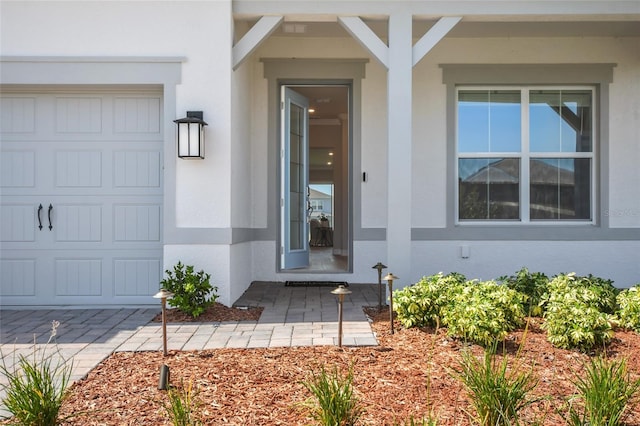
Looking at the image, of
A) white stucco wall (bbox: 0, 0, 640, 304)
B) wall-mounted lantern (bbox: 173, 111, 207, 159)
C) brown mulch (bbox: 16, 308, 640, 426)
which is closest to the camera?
brown mulch (bbox: 16, 308, 640, 426)

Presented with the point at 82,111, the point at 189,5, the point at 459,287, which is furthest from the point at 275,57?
the point at 459,287

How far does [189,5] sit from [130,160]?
1703 millimetres

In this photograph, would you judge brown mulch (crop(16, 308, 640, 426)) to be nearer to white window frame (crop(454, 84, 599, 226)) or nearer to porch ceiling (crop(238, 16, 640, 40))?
white window frame (crop(454, 84, 599, 226))

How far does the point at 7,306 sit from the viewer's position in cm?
492

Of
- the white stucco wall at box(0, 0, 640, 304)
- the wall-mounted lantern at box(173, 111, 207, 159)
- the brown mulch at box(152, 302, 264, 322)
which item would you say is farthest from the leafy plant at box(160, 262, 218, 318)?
the wall-mounted lantern at box(173, 111, 207, 159)

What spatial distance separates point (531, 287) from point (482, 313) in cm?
148

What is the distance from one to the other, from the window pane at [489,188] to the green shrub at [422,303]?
7.91ft

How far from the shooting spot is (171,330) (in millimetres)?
3982

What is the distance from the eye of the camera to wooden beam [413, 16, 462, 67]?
479 cm

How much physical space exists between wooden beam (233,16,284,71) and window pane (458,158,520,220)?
2978 mm

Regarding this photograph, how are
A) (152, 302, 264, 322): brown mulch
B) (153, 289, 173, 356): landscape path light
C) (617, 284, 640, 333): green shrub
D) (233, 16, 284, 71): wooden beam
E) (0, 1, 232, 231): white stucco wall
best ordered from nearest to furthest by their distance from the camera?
(153, 289, 173, 356): landscape path light
(617, 284, 640, 333): green shrub
(152, 302, 264, 322): brown mulch
(0, 1, 232, 231): white stucco wall
(233, 16, 284, 71): wooden beam

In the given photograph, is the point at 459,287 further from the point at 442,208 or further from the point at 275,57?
the point at 275,57

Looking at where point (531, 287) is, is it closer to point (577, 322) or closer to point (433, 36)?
point (577, 322)

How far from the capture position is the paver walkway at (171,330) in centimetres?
350
